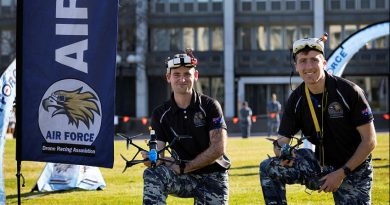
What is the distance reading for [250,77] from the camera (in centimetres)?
5038

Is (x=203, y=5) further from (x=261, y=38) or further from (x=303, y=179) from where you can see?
Answer: (x=303, y=179)

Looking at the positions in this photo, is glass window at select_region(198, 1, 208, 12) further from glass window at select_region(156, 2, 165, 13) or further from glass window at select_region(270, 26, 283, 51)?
glass window at select_region(270, 26, 283, 51)

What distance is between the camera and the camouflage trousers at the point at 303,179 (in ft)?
21.0

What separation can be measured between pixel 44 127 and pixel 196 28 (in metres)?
44.3

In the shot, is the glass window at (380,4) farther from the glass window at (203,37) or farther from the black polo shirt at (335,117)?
the black polo shirt at (335,117)

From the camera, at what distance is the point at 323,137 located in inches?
264

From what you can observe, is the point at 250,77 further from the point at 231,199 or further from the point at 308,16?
the point at 231,199

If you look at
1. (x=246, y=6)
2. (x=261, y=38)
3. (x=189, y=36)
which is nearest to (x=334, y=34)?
(x=261, y=38)

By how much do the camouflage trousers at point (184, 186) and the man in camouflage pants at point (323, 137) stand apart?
2.93ft

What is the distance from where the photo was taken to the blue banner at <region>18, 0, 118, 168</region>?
719 cm

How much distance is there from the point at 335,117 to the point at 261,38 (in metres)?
45.0

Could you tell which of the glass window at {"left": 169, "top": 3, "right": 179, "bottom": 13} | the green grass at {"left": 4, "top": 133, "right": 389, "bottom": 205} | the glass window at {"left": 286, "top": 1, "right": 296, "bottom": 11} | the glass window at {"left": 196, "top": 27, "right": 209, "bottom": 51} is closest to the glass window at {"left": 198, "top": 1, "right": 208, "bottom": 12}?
the glass window at {"left": 169, "top": 3, "right": 179, "bottom": 13}

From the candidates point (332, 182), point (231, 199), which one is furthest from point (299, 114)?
point (231, 199)

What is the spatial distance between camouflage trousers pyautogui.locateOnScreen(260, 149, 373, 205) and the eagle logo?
1865 mm
